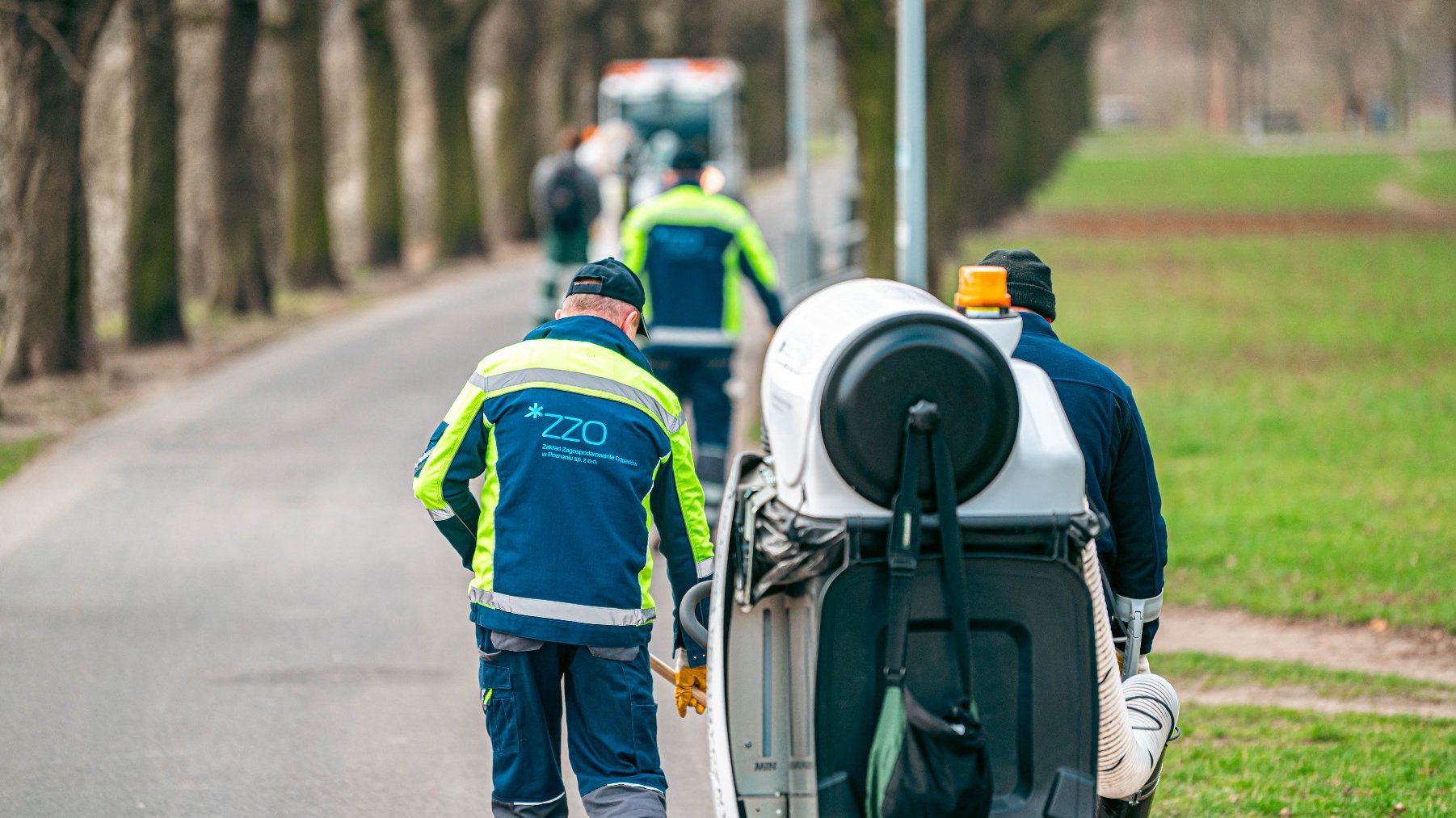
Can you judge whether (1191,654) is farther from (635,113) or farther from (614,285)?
(635,113)

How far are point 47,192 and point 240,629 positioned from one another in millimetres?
8301

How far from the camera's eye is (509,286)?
27.3 meters

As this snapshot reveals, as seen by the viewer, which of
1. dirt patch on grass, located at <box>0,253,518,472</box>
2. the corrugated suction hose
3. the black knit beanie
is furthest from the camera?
dirt patch on grass, located at <box>0,253,518,472</box>

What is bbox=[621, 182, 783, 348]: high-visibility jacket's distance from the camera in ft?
31.5

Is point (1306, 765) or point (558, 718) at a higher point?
point (558, 718)

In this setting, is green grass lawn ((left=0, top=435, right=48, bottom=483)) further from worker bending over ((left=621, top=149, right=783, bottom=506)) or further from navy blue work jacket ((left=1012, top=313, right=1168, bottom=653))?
navy blue work jacket ((left=1012, top=313, right=1168, bottom=653))

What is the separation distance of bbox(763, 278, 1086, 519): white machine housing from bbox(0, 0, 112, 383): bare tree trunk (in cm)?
1220

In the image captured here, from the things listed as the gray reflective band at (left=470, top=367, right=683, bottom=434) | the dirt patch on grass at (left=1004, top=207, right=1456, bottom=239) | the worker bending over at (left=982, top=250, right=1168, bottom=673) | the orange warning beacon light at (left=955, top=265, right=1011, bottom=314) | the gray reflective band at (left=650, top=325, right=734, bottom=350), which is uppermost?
the orange warning beacon light at (left=955, top=265, right=1011, bottom=314)

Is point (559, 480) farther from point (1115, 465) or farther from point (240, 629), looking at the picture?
point (240, 629)

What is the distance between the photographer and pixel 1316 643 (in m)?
8.34

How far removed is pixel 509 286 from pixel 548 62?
1803 cm

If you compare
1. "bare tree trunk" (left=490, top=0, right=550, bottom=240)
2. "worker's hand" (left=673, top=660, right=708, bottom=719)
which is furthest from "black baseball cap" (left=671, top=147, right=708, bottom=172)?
"bare tree trunk" (left=490, top=0, right=550, bottom=240)

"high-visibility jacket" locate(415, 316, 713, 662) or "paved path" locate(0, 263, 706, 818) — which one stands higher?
"high-visibility jacket" locate(415, 316, 713, 662)

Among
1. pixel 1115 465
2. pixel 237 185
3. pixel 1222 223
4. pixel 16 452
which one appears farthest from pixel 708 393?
pixel 1222 223
